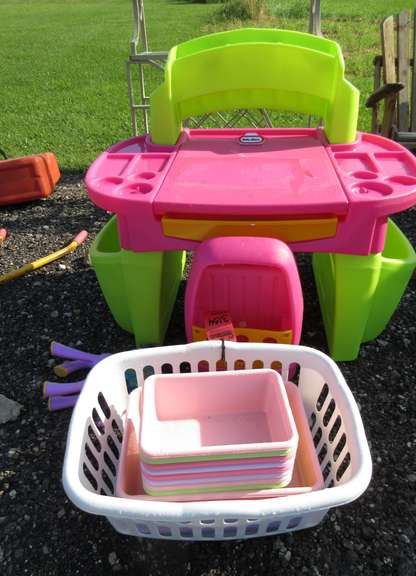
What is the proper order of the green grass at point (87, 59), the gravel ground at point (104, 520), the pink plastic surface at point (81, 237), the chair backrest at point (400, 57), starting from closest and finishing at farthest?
1. the gravel ground at point (104, 520)
2. the pink plastic surface at point (81, 237)
3. the chair backrest at point (400, 57)
4. the green grass at point (87, 59)

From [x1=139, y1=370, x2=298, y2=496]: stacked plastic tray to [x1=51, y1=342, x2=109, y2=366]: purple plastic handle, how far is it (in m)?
0.46

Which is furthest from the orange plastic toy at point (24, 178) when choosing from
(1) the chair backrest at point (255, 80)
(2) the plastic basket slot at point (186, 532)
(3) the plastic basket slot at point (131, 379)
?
(2) the plastic basket slot at point (186, 532)

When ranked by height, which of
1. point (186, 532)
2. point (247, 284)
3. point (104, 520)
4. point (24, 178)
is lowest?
point (104, 520)

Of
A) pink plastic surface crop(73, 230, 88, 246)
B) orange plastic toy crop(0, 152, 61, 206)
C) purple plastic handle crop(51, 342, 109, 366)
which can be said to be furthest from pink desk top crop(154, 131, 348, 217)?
orange plastic toy crop(0, 152, 61, 206)

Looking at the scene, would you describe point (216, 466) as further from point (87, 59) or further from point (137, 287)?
point (87, 59)

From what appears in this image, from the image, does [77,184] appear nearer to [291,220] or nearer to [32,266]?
[32,266]

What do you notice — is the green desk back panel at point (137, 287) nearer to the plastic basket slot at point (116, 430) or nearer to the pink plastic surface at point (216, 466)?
the plastic basket slot at point (116, 430)

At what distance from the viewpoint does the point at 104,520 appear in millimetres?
1184

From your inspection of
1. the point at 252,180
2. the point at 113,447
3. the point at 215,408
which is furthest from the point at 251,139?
the point at 113,447

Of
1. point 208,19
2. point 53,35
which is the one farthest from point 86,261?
point 208,19

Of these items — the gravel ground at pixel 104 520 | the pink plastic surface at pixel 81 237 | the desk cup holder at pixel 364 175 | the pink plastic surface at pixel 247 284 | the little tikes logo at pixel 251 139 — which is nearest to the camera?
the gravel ground at pixel 104 520

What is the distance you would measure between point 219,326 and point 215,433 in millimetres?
281

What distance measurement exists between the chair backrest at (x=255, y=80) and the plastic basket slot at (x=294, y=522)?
3.91ft

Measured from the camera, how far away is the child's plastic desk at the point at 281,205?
51.7 inches
